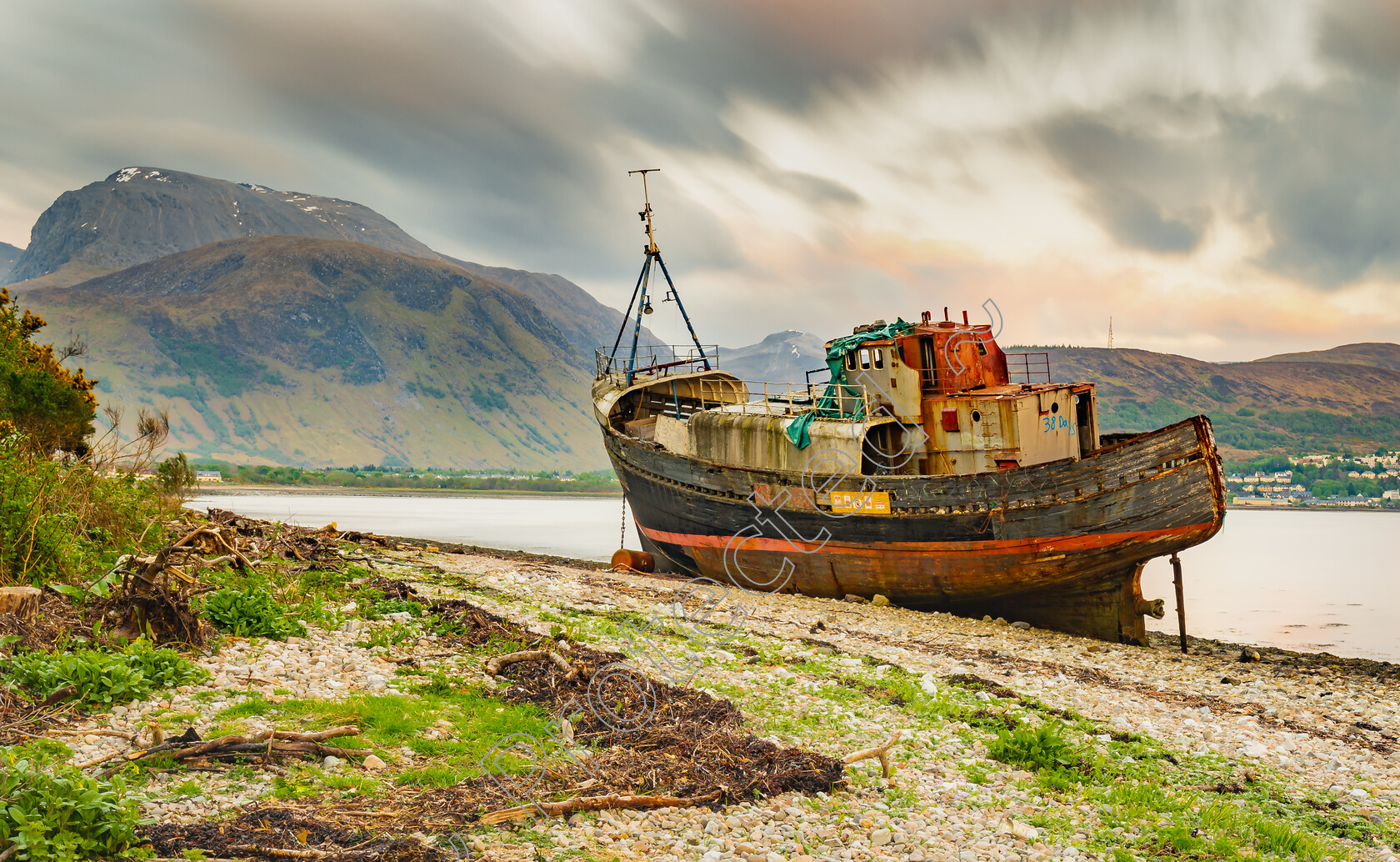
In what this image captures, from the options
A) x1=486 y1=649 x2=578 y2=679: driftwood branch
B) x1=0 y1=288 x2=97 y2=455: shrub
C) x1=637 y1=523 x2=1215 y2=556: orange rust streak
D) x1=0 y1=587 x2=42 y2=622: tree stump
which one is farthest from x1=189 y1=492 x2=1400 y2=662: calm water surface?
x1=0 y1=587 x2=42 y2=622: tree stump

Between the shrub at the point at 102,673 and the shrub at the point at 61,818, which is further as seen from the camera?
the shrub at the point at 102,673

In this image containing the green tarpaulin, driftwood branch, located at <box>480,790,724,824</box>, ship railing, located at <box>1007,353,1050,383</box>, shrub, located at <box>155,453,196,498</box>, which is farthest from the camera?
shrub, located at <box>155,453,196,498</box>

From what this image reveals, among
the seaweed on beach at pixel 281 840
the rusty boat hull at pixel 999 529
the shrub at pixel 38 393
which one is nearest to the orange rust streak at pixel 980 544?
the rusty boat hull at pixel 999 529

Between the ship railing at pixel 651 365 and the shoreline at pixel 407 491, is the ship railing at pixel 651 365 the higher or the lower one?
the higher one

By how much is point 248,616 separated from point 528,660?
13.0 ft

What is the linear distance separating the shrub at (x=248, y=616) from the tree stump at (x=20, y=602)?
187 cm

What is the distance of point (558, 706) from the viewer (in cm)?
898

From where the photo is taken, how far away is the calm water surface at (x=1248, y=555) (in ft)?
85.7

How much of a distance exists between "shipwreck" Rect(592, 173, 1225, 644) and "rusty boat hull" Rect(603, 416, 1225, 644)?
4cm

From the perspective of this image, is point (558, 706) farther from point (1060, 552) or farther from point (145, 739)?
point (1060, 552)

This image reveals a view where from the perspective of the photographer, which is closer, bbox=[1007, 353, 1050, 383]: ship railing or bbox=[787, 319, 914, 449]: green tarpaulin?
bbox=[1007, 353, 1050, 383]: ship railing

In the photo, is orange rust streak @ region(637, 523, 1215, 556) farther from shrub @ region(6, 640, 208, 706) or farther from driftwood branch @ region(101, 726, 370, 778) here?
shrub @ region(6, 640, 208, 706)

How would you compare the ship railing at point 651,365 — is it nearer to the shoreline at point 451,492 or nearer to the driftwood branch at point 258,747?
the driftwood branch at point 258,747

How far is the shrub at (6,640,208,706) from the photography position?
7.47m
